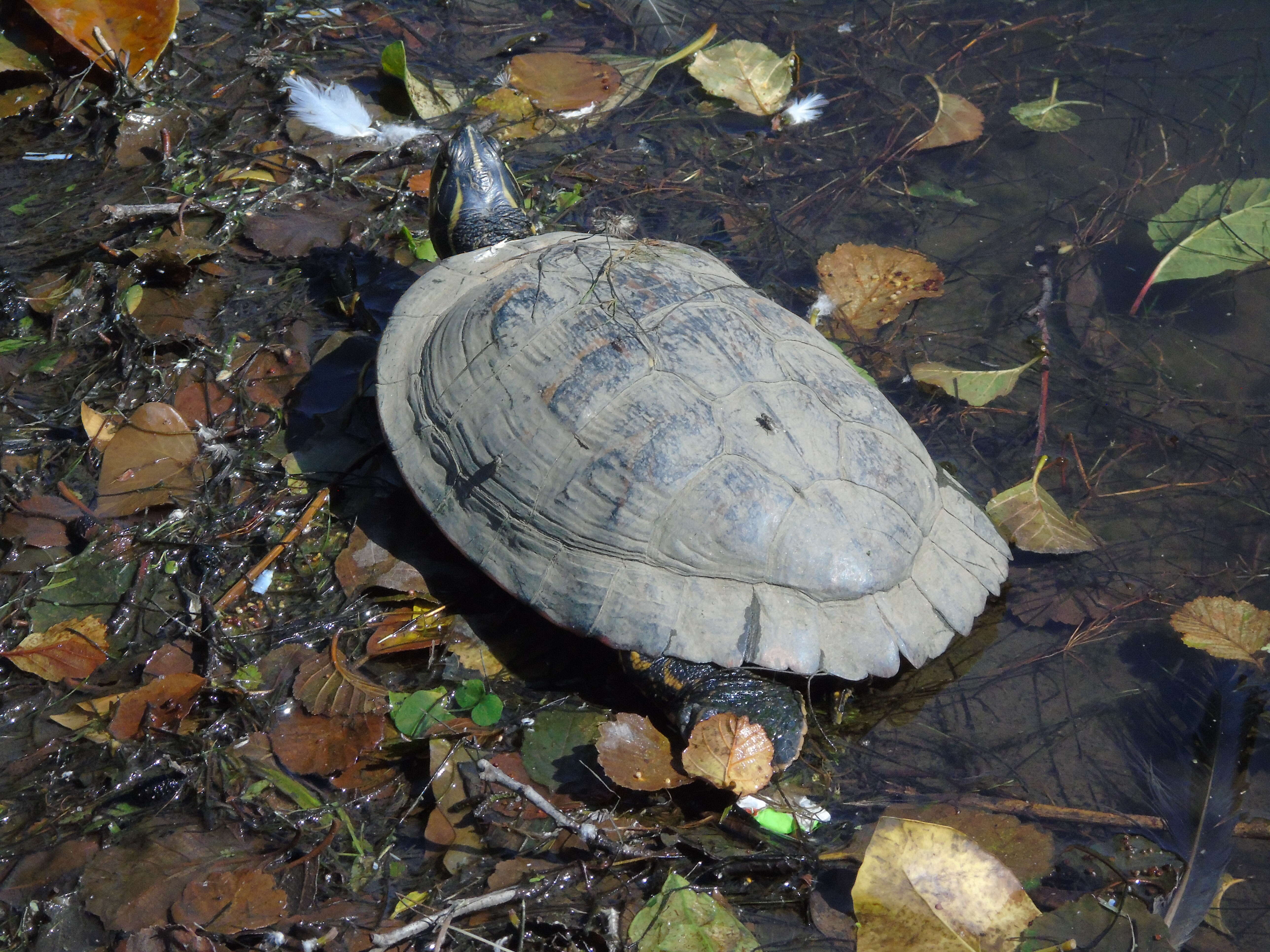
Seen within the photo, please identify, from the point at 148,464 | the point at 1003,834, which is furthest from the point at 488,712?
the point at 148,464

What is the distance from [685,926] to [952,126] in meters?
4.73

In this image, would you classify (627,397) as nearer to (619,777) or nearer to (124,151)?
(619,777)

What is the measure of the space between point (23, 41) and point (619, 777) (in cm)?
583

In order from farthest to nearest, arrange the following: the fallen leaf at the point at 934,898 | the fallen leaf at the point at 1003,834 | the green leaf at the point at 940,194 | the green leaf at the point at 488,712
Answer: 1. the green leaf at the point at 940,194
2. the green leaf at the point at 488,712
3. the fallen leaf at the point at 1003,834
4. the fallen leaf at the point at 934,898

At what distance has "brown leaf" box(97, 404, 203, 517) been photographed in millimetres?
3723

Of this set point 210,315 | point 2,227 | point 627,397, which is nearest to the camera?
point 627,397

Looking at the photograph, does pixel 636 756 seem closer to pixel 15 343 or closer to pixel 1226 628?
pixel 1226 628

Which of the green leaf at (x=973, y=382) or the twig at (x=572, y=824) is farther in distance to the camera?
the green leaf at (x=973, y=382)

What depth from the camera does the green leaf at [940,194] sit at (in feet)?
16.7

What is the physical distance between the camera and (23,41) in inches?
216

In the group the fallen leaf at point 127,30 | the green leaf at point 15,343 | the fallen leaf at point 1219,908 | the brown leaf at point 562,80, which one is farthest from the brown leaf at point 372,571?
the fallen leaf at point 127,30

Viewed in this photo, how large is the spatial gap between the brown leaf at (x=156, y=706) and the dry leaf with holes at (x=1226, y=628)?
11.9 ft

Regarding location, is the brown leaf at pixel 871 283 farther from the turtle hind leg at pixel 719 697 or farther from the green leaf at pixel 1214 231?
the turtle hind leg at pixel 719 697

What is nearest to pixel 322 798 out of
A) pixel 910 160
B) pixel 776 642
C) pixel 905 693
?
pixel 776 642
